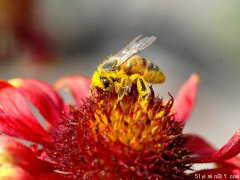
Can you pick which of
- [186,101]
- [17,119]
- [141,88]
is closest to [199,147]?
[186,101]

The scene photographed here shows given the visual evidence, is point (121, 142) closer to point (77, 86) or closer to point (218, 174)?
point (218, 174)

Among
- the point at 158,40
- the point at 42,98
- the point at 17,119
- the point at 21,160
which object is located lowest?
the point at 21,160

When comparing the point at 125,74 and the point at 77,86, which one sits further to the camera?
the point at 77,86

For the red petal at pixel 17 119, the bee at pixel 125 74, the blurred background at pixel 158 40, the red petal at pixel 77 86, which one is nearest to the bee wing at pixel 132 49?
the bee at pixel 125 74

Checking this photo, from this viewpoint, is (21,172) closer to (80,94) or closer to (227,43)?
(80,94)

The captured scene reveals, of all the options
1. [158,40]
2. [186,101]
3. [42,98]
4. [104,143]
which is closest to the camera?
[104,143]

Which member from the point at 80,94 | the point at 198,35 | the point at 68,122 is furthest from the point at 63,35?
the point at 68,122
